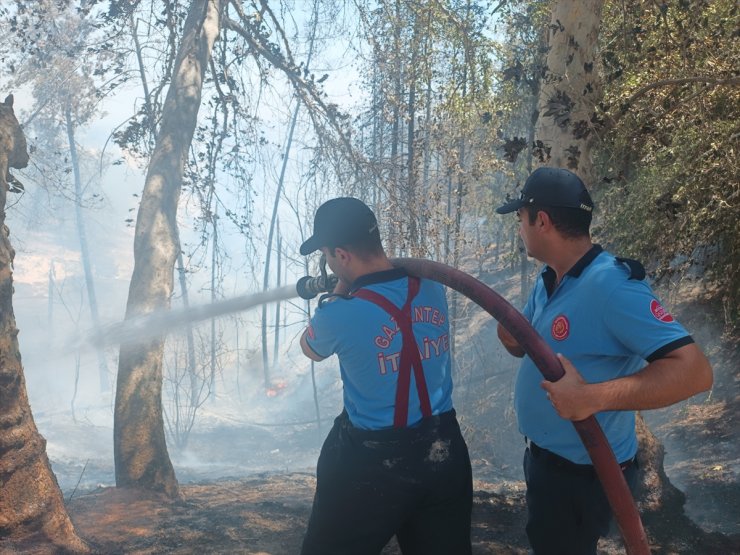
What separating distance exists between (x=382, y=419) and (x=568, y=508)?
78 cm

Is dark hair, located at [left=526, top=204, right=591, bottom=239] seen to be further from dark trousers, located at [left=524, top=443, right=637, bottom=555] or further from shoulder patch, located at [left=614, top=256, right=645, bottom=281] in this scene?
dark trousers, located at [left=524, top=443, right=637, bottom=555]

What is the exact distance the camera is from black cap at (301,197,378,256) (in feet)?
8.36

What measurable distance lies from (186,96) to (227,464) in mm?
13834

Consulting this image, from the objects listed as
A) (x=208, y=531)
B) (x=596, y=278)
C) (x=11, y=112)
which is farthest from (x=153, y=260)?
(x=596, y=278)

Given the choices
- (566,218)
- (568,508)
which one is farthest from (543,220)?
(568,508)

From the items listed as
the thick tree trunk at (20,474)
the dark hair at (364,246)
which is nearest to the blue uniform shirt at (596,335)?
the dark hair at (364,246)

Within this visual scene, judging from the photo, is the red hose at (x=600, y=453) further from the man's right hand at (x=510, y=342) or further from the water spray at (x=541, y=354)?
the man's right hand at (x=510, y=342)

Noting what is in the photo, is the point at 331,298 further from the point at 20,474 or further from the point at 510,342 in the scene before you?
the point at 20,474

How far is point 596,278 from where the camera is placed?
7.36 ft

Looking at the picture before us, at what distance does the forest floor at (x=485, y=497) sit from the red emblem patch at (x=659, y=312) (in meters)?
2.79

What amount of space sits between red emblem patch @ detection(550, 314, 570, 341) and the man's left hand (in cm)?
24

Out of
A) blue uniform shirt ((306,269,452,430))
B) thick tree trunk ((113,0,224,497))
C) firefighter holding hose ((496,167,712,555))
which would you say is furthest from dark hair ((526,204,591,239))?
thick tree trunk ((113,0,224,497))

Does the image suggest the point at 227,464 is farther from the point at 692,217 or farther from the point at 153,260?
the point at 692,217

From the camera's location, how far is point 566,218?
2418mm
